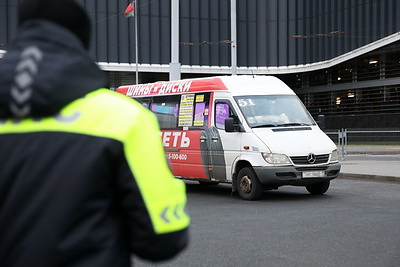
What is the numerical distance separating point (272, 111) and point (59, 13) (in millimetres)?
10485

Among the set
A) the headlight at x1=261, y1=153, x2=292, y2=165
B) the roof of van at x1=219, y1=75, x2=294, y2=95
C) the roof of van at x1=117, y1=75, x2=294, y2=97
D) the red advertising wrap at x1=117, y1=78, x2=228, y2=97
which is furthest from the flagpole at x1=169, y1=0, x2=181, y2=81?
the headlight at x1=261, y1=153, x2=292, y2=165

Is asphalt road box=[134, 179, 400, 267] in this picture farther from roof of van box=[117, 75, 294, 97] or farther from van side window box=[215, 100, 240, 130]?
roof of van box=[117, 75, 294, 97]

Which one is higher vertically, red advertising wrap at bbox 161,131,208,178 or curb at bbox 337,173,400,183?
red advertising wrap at bbox 161,131,208,178

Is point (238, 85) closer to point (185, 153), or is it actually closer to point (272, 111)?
point (272, 111)

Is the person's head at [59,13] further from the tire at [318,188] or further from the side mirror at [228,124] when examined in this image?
the tire at [318,188]

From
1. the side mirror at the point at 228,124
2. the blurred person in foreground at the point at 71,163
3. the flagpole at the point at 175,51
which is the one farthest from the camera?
→ the flagpole at the point at 175,51

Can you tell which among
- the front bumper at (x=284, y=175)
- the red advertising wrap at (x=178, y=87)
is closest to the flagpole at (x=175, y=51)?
the red advertising wrap at (x=178, y=87)

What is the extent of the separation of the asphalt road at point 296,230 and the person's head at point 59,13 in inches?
184

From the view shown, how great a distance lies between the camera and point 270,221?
9125 millimetres

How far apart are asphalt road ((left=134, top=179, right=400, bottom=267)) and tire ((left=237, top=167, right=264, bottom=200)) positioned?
0.17 m

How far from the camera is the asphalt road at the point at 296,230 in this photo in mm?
6617

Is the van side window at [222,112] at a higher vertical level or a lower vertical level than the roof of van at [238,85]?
lower

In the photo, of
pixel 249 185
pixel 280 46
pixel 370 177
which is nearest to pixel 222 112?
pixel 249 185

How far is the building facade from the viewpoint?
1668 inches
